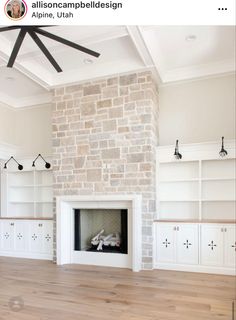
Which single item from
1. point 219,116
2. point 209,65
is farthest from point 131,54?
point 219,116

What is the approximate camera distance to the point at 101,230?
5.19 meters

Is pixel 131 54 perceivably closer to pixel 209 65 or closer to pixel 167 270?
pixel 209 65

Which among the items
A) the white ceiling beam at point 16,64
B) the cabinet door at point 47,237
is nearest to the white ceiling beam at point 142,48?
the white ceiling beam at point 16,64

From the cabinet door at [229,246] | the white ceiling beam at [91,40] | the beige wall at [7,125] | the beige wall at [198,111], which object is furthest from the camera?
the beige wall at [7,125]

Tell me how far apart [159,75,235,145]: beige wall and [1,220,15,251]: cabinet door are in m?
3.42

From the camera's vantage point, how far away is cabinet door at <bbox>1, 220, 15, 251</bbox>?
221 inches


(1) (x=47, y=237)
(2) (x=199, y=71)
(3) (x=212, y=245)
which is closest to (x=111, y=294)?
(3) (x=212, y=245)

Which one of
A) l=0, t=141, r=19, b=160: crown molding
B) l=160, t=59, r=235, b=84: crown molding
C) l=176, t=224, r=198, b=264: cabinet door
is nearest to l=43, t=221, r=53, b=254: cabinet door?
l=0, t=141, r=19, b=160: crown molding

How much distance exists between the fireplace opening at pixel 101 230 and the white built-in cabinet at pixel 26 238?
57 cm

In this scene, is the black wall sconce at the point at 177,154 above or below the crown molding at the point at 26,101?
below

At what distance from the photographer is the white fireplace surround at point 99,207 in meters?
4.52

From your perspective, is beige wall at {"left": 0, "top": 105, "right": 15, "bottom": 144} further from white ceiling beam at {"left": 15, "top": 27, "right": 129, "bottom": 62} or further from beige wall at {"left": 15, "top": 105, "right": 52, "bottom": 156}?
white ceiling beam at {"left": 15, "top": 27, "right": 129, "bottom": 62}

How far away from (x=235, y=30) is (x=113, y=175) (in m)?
2.80

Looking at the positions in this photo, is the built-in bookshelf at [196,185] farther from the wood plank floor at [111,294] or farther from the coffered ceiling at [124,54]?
the coffered ceiling at [124,54]
